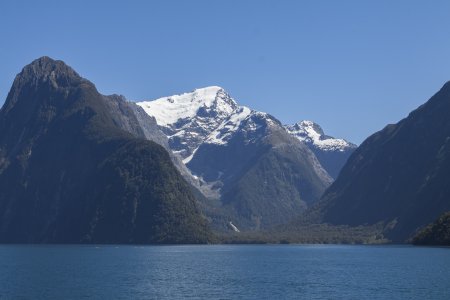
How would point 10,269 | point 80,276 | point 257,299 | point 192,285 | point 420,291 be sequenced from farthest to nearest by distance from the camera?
1. point 10,269
2. point 80,276
3. point 192,285
4. point 420,291
5. point 257,299

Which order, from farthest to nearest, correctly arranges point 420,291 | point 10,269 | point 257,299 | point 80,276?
1. point 10,269
2. point 80,276
3. point 420,291
4. point 257,299

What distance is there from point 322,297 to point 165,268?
70324mm

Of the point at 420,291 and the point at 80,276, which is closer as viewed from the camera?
the point at 420,291

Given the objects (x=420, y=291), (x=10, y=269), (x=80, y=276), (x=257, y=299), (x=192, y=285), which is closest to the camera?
(x=257, y=299)

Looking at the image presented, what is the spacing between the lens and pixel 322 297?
127688mm

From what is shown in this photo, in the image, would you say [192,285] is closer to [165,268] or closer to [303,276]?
[303,276]

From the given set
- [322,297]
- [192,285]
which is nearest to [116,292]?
[192,285]

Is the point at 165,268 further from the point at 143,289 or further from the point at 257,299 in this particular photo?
the point at 257,299

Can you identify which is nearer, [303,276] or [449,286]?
[449,286]

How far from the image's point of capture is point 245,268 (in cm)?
19638

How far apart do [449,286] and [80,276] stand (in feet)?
234

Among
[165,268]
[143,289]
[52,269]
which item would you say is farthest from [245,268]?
[143,289]

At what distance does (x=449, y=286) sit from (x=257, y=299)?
34.8 m

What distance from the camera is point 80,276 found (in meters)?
167
